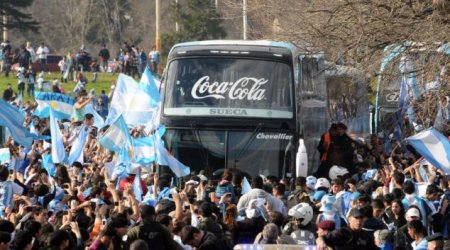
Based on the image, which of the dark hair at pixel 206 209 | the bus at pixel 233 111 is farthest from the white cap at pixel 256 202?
the bus at pixel 233 111

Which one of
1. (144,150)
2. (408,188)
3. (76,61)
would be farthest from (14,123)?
(76,61)

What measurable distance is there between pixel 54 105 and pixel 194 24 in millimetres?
35878

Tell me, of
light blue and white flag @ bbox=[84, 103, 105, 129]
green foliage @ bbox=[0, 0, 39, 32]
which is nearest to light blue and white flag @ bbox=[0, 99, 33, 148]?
light blue and white flag @ bbox=[84, 103, 105, 129]

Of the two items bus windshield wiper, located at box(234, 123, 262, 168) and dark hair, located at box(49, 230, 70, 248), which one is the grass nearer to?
bus windshield wiper, located at box(234, 123, 262, 168)

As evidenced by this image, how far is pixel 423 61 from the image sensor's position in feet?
67.9

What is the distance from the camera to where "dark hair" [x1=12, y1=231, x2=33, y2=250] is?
1184 cm

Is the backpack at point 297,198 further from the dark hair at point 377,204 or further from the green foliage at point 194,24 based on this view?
the green foliage at point 194,24

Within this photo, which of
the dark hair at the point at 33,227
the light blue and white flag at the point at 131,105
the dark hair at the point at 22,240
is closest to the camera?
the dark hair at the point at 22,240

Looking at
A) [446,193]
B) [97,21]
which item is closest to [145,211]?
[446,193]

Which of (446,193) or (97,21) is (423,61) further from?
(97,21)

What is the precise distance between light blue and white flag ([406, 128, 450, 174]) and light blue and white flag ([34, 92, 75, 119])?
11.9 metres

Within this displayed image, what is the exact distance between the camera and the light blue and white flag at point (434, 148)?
62.7ft

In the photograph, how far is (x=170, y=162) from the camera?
21469 mm

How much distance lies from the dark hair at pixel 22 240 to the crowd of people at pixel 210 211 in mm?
12
